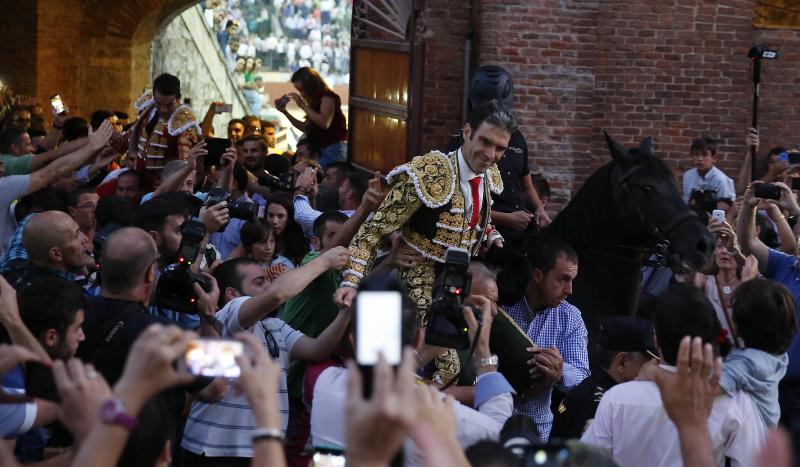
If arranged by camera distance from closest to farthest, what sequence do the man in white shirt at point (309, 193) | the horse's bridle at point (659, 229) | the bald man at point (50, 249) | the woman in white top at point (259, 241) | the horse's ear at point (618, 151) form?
the bald man at point (50, 249) < the horse's bridle at point (659, 229) < the horse's ear at point (618, 151) < the woman in white top at point (259, 241) < the man in white shirt at point (309, 193)

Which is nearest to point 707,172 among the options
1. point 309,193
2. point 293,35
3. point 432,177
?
point 309,193

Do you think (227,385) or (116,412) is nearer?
(116,412)

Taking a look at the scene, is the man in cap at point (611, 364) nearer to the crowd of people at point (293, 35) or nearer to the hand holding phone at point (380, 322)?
the hand holding phone at point (380, 322)

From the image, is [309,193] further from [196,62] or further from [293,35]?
[293,35]

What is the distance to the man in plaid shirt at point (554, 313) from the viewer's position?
6.41 metres

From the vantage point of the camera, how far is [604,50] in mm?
12562

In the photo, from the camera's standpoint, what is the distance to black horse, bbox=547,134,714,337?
24.4 feet

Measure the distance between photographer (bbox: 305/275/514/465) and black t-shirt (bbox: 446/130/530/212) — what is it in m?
3.59

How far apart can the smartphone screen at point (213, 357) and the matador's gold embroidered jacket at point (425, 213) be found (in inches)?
124

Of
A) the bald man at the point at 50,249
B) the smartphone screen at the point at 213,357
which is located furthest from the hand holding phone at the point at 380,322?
the bald man at the point at 50,249

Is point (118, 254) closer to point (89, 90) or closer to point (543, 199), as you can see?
point (543, 199)

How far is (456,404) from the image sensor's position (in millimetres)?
4148

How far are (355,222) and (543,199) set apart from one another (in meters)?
4.20

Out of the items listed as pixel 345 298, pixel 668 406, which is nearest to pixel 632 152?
pixel 345 298
